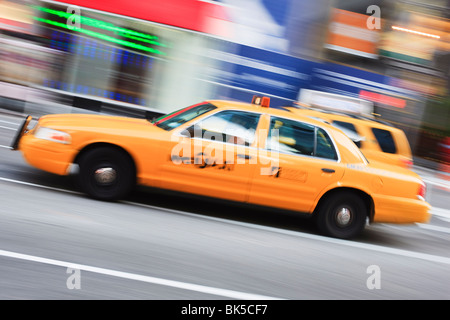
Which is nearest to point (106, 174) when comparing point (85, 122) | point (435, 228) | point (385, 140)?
point (85, 122)

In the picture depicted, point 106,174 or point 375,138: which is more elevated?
point 375,138

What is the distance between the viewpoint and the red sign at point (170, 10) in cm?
1527

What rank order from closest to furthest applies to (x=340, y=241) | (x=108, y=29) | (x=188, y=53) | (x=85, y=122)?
(x=85, y=122)
(x=340, y=241)
(x=108, y=29)
(x=188, y=53)

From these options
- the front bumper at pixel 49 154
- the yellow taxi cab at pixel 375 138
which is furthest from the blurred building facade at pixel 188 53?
A: the front bumper at pixel 49 154

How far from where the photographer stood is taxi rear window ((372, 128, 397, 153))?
29.9 feet

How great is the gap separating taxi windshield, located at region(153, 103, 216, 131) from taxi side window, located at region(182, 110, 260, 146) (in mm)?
188

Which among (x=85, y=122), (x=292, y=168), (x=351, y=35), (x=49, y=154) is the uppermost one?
(x=351, y=35)

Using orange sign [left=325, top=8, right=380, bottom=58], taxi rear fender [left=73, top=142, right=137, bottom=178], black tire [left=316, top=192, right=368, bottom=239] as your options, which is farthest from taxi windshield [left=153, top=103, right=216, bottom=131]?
orange sign [left=325, top=8, right=380, bottom=58]

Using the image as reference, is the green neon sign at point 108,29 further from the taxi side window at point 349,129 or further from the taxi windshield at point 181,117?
the taxi windshield at point 181,117

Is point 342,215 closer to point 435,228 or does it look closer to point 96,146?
point 435,228

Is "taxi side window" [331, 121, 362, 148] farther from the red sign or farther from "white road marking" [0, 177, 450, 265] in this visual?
the red sign

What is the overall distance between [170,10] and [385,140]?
8.69m

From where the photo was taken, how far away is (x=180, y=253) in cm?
525
